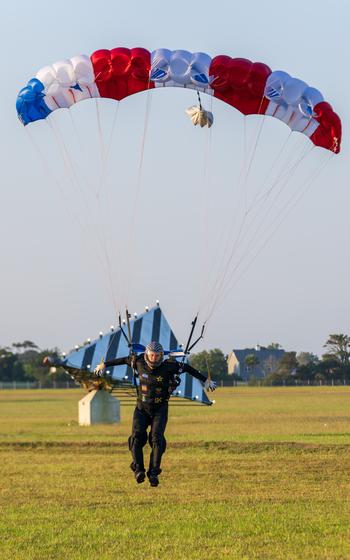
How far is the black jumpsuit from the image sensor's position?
18859mm

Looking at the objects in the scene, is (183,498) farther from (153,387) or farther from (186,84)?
(186,84)

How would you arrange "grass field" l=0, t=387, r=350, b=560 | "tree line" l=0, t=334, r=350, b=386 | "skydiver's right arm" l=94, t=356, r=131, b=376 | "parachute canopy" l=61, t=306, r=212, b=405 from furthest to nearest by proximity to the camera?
1. "tree line" l=0, t=334, r=350, b=386
2. "parachute canopy" l=61, t=306, r=212, b=405
3. "grass field" l=0, t=387, r=350, b=560
4. "skydiver's right arm" l=94, t=356, r=131, b=376

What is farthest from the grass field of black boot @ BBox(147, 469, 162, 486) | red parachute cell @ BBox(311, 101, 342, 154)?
red parachute cell @ BBox(311, 101, 342, 154)

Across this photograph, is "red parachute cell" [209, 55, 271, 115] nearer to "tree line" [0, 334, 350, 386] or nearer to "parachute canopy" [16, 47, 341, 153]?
"parachute canopy" [16, 47, 341, 153]

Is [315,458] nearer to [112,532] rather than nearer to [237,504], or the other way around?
[237,504]

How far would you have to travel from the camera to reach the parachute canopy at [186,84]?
2181cm

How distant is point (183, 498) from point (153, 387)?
762 centimetres

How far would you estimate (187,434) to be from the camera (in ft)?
147

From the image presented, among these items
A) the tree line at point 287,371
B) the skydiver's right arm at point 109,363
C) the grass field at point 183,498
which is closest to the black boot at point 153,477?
the grass field at point 183,498

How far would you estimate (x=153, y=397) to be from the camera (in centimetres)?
1898

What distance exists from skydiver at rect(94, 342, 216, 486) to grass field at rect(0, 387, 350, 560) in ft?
5.50

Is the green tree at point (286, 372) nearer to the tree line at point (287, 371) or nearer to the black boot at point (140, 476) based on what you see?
the tree line at point (287, 371)

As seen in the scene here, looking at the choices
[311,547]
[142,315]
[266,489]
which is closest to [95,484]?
[266,489]

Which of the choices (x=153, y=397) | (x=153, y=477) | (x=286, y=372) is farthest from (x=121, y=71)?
(x=286, y=372)
